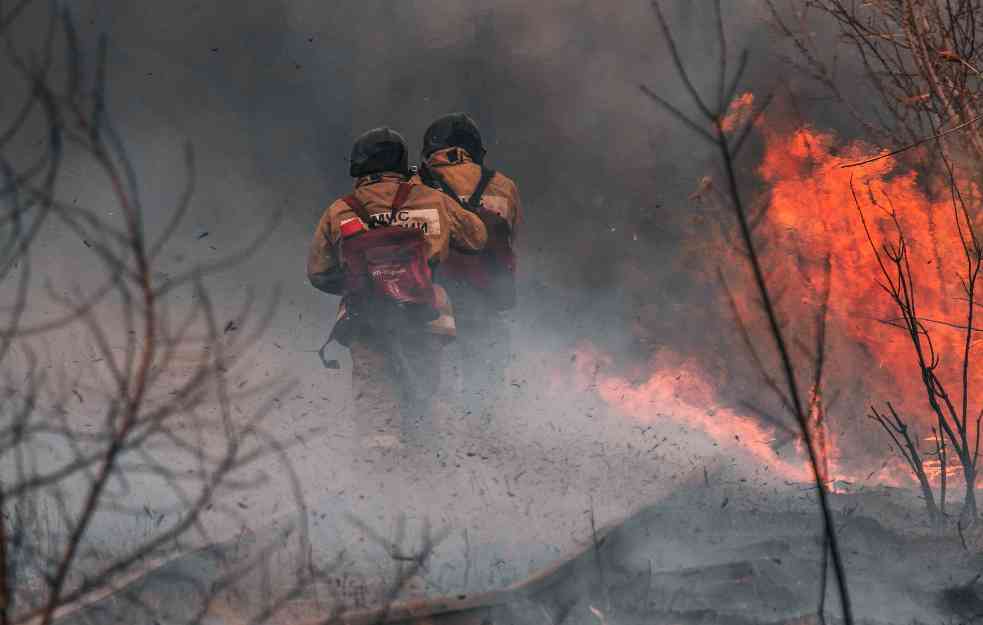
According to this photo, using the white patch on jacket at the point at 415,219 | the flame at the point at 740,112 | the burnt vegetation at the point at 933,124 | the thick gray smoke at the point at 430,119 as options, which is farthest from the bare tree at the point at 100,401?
the flame at the point at 740,112

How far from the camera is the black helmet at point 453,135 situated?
7.93m

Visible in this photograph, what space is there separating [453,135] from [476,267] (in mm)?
1112

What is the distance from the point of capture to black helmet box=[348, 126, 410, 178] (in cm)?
713

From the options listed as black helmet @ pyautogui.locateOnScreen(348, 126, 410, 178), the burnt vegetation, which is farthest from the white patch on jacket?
the burnt vegetation

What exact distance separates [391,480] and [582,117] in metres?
8.09

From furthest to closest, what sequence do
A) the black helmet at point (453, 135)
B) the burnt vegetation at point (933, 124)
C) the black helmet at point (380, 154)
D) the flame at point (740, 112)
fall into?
1. the flame at point (740, 112)
2. the black helmet at point (453, 135)
3. the black helmet at point (380, 154)
4. the burnt vegetation at point (933, 124)

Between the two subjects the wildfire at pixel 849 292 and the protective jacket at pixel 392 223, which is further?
the wildfire at pixel 849 292

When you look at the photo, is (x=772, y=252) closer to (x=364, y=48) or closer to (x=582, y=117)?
(x=582, y=117)

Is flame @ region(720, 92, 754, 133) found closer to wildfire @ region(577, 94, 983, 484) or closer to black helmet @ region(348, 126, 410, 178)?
wildfire @ region(577, 94, 983, 484)

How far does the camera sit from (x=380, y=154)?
713 centimetres

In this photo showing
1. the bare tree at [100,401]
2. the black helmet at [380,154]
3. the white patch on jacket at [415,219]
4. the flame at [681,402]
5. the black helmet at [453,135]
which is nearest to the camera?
the bare tree at [100,401]

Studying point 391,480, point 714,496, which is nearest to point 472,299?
point 391,480

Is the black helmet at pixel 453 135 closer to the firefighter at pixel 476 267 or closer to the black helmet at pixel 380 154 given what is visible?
the firefighter at pixel 476 267

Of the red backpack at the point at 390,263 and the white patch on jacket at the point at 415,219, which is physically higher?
the white patch on jacket at the point at 415,219
